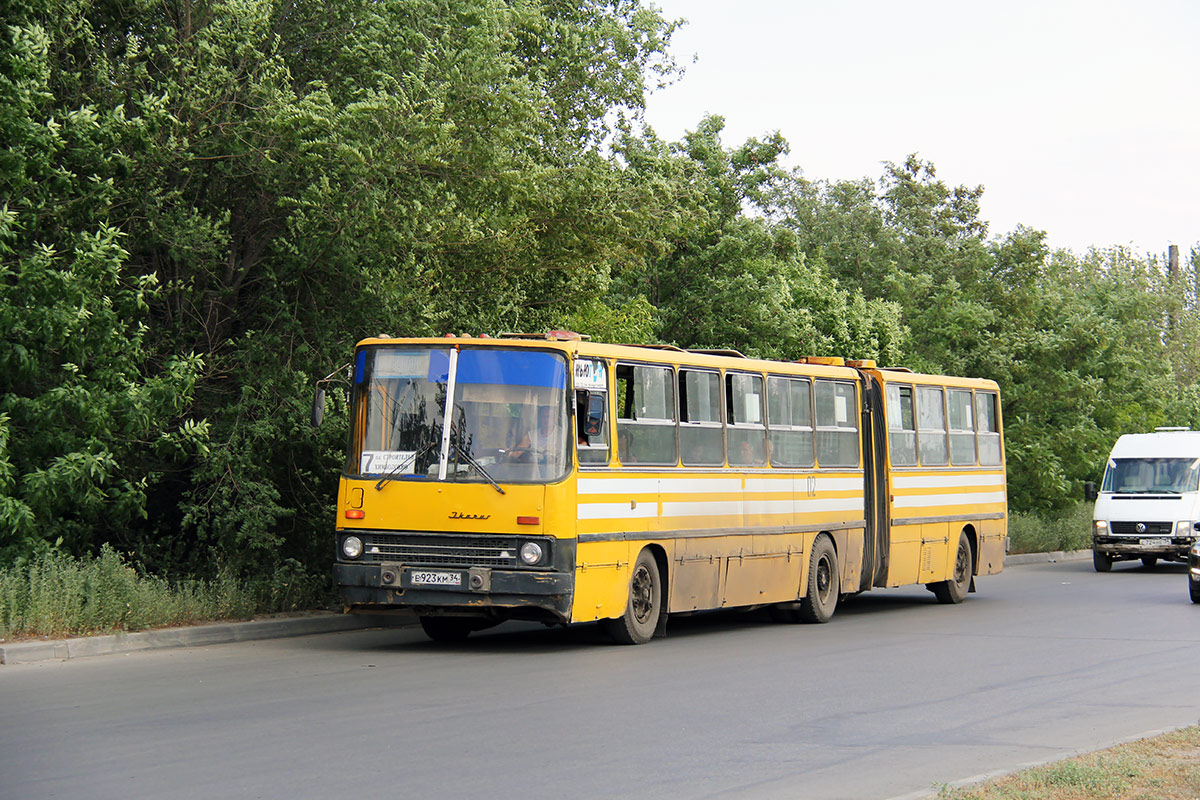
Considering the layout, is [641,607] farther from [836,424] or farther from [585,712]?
[585,712]

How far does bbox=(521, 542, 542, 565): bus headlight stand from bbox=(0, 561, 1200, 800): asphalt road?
0.95 metres

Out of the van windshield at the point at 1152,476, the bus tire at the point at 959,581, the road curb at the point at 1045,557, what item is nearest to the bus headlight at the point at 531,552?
the bus tire at the point at 959,581

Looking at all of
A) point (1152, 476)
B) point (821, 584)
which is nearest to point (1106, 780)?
point (821, 584)

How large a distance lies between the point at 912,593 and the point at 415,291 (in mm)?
11145

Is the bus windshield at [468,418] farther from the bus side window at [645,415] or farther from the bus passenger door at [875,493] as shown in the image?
the bus passenger door at [875,493]

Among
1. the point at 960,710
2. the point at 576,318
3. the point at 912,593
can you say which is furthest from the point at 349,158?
the point at 912,593

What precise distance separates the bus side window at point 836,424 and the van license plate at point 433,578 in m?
6.56

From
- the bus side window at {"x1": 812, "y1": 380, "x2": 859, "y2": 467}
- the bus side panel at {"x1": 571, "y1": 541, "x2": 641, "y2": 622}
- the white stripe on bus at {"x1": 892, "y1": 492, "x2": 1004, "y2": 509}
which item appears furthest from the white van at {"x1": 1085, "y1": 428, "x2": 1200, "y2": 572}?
the bus side panel at {"x1": 571, "y1": 541, "x2": 641, "y2": 622}

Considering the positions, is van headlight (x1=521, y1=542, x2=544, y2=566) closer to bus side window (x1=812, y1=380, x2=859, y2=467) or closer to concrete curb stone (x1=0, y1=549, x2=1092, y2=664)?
A: concrete curb stone (x1=0, y1=549, x2=1092, y2=664)

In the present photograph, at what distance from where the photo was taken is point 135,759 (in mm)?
9492

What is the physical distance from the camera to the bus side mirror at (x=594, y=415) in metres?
15.9

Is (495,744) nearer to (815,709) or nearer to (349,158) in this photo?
(815,709)

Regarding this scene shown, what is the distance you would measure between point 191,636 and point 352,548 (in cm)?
190

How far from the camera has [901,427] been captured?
22.6 meters
